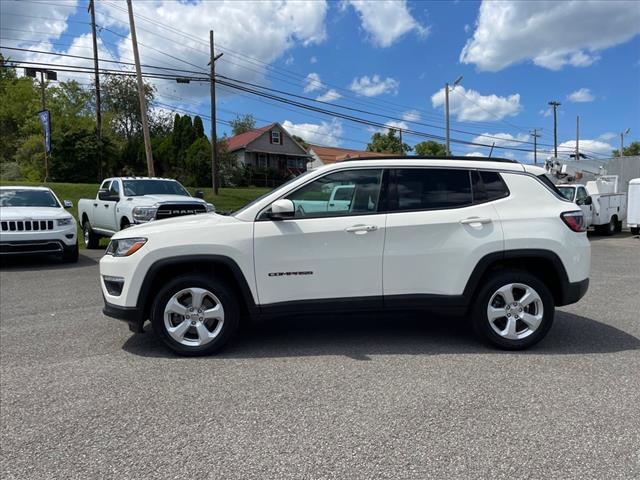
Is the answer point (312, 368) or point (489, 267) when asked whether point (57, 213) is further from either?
point (489, 267)

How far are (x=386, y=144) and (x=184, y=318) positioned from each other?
288ft

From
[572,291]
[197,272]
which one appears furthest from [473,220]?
[197,272]

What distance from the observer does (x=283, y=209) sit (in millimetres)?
4332

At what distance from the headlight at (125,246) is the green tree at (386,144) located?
8340 centimetres

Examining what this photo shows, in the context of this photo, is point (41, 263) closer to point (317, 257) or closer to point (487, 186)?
point (317, 257)

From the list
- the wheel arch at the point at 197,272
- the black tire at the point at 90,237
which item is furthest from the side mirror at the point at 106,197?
the wheel arch at the point at 197,272

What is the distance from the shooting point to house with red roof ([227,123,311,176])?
173 ft

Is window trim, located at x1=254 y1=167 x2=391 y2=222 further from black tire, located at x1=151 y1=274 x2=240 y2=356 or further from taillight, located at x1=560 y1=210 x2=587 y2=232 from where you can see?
taillight, located at x1=560 y1=210 x2=587 y2=232

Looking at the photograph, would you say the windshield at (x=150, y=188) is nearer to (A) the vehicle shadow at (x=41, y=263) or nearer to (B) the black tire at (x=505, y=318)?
(A) the vehicle shadow at (x=41, y=263)

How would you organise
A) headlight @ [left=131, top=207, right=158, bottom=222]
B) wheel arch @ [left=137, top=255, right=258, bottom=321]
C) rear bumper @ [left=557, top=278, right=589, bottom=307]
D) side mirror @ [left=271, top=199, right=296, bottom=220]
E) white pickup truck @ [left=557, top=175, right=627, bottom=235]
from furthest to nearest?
white pickup truck @ [left=557, top=175, right=627, bottom=235], headlight @ [left=131, top=207, right=158, bottom=222], rear bumper @ [left=557, top=278, right=589, bottom=307], wheel arch @ [left=137, top=255, right=258, bottom=321], side mirror @ [left=271, top=199, right=296, bottom=220]

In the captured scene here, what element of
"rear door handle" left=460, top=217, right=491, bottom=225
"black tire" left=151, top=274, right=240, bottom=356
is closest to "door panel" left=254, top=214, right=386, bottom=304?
"black tire" left=151, top=274, right=240, bottom=356

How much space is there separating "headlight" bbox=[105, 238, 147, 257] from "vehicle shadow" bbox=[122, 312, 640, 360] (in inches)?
38.6

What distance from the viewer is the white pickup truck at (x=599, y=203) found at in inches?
685

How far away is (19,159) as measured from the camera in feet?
157
